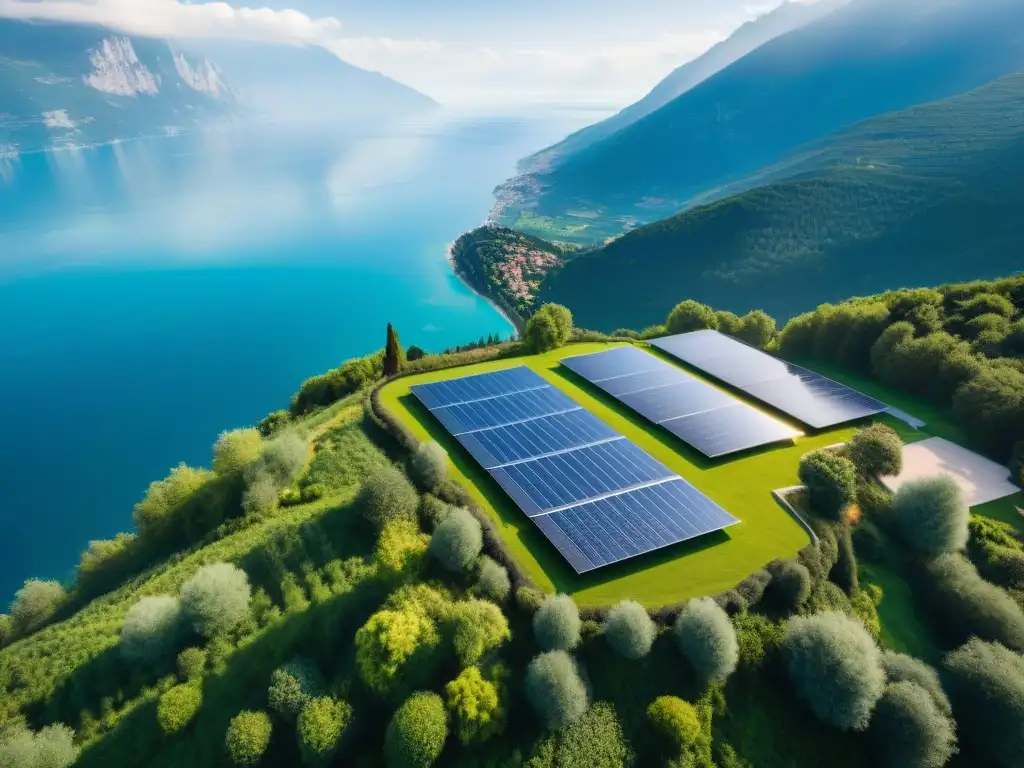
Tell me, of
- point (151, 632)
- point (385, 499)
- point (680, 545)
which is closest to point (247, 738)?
point (151, 632)

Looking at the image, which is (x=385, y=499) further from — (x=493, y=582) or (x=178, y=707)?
(x=178, y=707)

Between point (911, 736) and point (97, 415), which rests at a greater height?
point (911, 736)

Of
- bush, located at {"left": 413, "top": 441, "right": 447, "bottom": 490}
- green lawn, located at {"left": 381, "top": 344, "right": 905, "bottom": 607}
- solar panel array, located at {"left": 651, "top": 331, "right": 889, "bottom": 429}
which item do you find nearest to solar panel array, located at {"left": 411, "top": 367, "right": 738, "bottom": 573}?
green lawn, located at {"left": 381, "top": 344, "right": 905, "bottom": 607}

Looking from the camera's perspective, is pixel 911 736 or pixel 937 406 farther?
pixel 937 406

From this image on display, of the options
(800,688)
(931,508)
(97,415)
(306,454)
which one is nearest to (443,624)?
(800,688)

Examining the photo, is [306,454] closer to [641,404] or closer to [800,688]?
[641,404]

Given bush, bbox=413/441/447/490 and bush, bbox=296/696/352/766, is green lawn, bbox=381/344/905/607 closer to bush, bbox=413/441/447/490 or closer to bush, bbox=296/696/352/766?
bush, bbox=413/441/447/490
